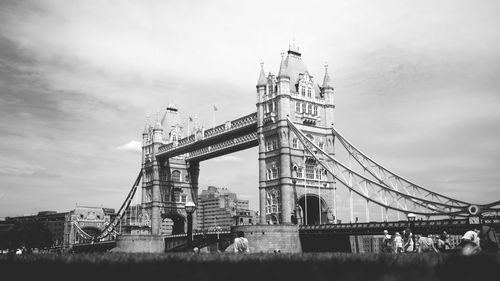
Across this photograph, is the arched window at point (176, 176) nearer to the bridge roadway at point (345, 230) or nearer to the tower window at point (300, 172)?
the bridge roadway at point (345, 230)

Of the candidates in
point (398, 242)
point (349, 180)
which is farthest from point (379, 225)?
point (398, 242)

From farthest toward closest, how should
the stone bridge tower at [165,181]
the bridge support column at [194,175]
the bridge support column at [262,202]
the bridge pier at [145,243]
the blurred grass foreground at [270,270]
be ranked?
the bridge support column at [194,175] < the stone bridge tower at [165,181] < the bridge pier at [145,243] < the bridge support column at [262,202] < the blurred grass foreground at [270,270]

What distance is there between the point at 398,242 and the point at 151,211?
63606 mm

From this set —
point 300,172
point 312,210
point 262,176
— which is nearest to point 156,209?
point 262,176

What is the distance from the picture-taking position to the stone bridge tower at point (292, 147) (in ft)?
177

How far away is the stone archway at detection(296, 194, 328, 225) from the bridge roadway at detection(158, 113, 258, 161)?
9652 mm

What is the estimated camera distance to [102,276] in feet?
20.0

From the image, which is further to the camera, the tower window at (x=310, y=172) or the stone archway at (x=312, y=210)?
the tower window at (x=310, y=172)

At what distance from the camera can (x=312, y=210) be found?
5816cm

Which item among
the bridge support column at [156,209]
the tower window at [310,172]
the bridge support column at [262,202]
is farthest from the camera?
the bridge support column at [156,209]

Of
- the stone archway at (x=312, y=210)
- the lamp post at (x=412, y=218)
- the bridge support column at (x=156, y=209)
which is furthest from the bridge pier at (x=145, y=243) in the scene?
the lamp post at (x=412, y=218)

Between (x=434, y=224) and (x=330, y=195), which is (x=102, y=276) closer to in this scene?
(x=434, y=224)

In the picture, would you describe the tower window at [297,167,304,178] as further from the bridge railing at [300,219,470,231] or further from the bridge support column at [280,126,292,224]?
the bridge railing at [300,219,470,231]

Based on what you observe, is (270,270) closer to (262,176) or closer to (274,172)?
(274,172)
